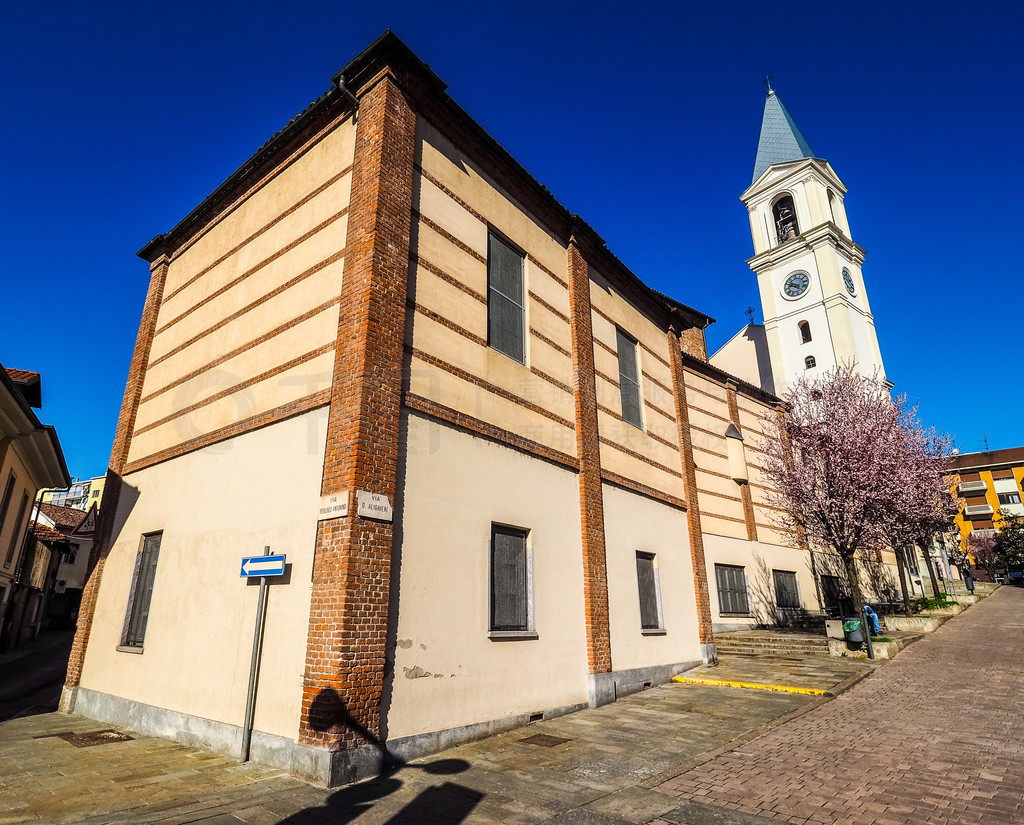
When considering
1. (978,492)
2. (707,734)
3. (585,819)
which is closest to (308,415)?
(585,819)

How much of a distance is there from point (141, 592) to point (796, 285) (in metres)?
36.6

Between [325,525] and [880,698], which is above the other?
[325,525]

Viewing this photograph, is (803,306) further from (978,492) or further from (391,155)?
(978,492)

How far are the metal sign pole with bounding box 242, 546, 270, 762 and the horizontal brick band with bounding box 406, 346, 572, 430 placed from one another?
3543mm

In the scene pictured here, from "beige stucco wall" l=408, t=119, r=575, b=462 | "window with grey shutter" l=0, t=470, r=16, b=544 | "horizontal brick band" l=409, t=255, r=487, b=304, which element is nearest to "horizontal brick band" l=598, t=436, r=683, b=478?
"beige stucco wall" l=408, t=119, r=575, b=462

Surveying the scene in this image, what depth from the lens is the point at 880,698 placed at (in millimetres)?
9461

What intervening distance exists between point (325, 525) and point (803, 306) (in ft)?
114

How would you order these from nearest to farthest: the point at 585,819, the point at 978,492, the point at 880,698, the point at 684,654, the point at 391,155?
the point at 585,819
the point at 391,155
the point at 880,698
the point at 684,654
the point at 978,492

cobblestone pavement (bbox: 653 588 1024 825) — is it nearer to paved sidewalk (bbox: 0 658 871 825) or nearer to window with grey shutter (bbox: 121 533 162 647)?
paved sidewalk (bbox: 0 658 871 825)

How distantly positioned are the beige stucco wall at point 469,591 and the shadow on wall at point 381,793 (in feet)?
1.34

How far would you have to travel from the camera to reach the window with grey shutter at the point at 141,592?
958 cm

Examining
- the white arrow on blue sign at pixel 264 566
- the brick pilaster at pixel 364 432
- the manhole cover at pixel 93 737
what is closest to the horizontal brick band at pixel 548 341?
the brick pilaster at pixel 364 432

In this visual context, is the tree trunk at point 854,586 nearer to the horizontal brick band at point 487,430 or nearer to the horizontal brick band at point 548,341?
the horizontal brick band at point 487,430

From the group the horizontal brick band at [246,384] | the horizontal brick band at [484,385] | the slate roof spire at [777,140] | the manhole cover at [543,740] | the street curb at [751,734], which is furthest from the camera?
the slate roof spire at [777,140]
